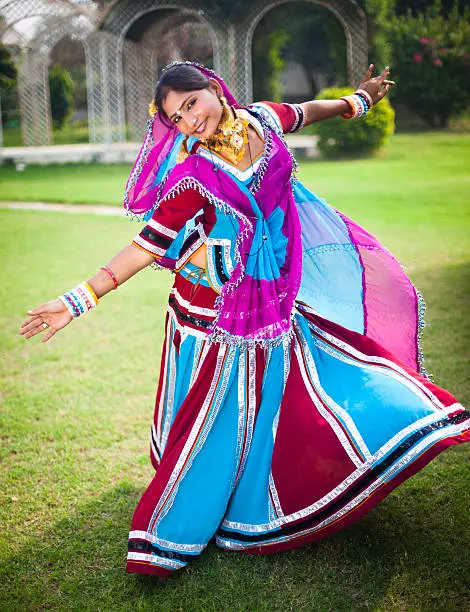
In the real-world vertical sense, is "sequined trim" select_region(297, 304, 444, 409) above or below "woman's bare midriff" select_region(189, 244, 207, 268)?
below

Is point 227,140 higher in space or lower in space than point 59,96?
lower

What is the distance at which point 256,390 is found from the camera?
240 centimetres

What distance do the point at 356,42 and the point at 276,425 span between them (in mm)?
14884

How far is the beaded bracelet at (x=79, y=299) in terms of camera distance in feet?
7.13

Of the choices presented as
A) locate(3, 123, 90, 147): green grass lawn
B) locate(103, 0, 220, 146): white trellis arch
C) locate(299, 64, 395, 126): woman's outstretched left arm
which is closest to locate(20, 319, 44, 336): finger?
locate(299, 64, 395, 126): woman's outstretched left arm

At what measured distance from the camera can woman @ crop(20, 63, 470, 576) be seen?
2215mm

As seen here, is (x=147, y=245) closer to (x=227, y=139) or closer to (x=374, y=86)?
(x=227, y=139)

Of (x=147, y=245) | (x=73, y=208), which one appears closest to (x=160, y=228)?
(x=147, y=245)

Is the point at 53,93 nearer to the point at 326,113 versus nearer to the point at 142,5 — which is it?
the point at 142,5

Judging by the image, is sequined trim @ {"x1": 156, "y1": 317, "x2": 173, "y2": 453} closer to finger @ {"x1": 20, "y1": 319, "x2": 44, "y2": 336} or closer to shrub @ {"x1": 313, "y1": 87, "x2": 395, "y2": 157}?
finger @ {"x1": 20, "y1": 319, "x2": 44, "y2": 336}

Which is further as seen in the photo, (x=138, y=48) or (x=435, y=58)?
(x=138, y=48)

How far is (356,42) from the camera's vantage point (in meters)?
15.6

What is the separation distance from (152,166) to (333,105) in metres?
0.82

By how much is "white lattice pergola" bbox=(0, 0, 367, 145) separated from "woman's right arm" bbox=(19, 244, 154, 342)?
1376 cm
